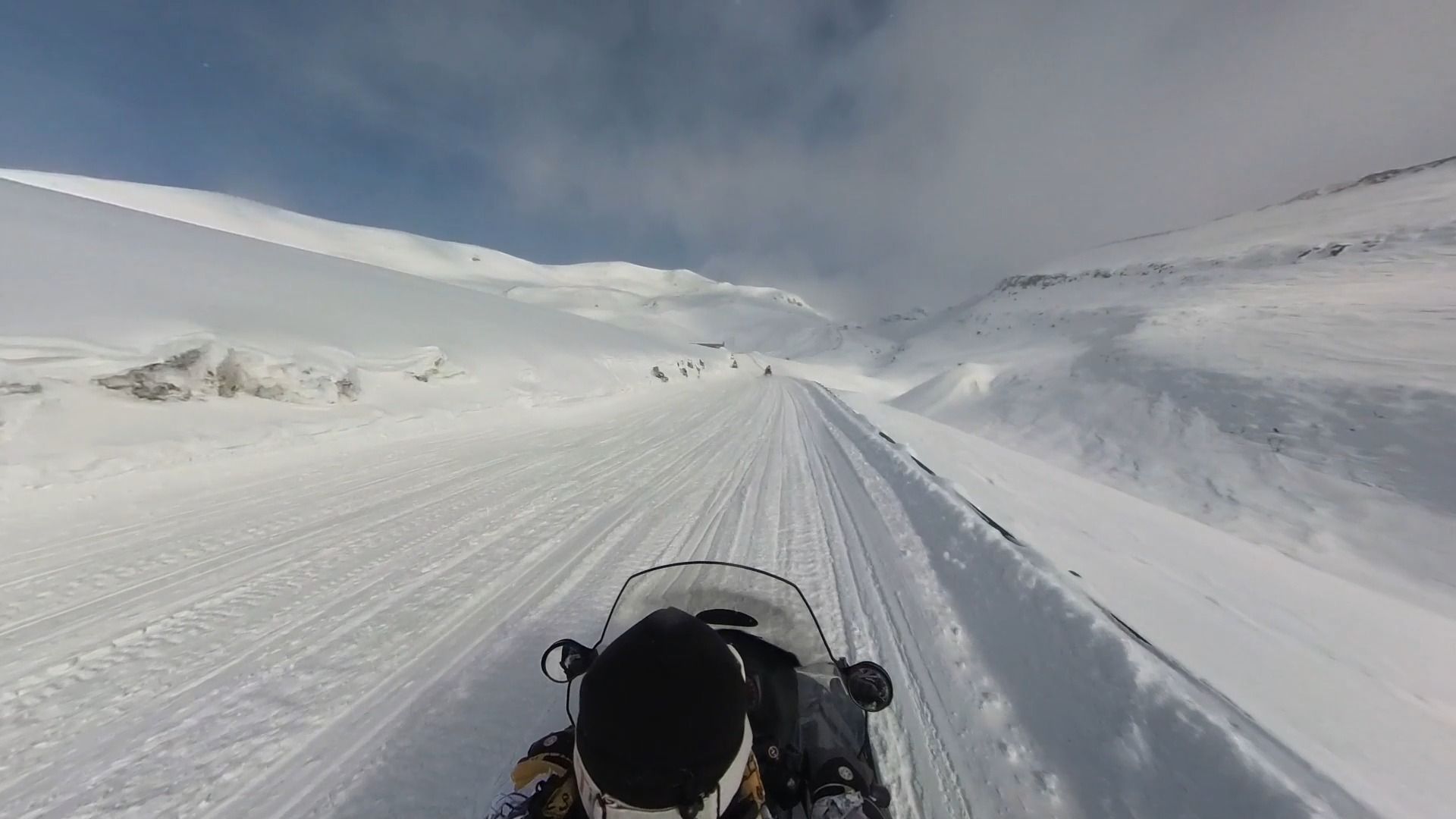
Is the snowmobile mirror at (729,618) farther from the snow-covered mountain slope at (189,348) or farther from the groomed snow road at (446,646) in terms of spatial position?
the snow-covered mountain slope at (189,348)

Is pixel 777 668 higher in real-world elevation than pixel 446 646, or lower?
higher

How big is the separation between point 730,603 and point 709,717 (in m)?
1.19

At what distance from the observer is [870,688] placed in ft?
5.98

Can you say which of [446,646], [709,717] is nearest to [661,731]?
[709,717]

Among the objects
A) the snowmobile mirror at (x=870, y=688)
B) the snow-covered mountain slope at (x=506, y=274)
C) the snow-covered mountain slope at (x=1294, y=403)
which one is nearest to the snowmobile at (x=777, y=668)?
the snowmobile mirror at (x=870, y=688)

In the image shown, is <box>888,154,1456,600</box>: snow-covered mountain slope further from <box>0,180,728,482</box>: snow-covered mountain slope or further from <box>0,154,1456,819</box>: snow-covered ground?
<box>0,180,728,482</box>: snow-covered mountain slope

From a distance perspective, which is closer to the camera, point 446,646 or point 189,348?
point 446,646

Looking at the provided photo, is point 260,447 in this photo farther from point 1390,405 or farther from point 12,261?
point 1390,405

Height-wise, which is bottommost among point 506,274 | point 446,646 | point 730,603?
point 446,646

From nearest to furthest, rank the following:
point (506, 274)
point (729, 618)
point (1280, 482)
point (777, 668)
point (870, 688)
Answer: point (870, 688), point (777, 668), point (729, 618), point (1280, 482), point (506, 274)

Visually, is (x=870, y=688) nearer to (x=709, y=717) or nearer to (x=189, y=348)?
(x=709, y=717)

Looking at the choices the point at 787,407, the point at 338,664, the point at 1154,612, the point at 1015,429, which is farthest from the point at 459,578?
the point at 1015,429

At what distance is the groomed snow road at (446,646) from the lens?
1.95 metres

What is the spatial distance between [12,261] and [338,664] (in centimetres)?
879
